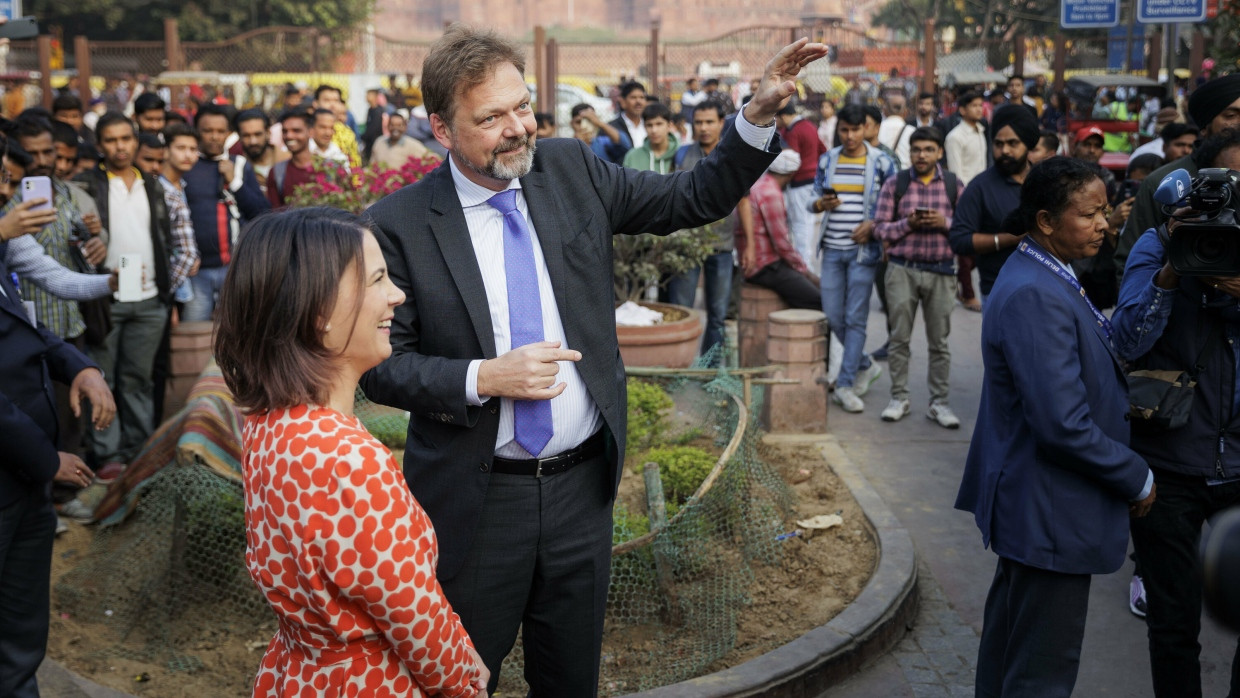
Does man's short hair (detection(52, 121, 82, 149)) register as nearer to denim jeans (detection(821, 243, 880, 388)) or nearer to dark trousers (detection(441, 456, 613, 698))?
denim jeans (detection(821, 243, 880, 388))

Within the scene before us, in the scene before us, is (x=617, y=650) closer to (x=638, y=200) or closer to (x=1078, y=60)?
(x=638, y=200)

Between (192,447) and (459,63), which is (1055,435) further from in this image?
(192,447)

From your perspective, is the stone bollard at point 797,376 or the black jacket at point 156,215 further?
the stone bollard at point 797,376

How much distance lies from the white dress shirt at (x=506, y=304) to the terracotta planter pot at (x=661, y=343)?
429 centimetres

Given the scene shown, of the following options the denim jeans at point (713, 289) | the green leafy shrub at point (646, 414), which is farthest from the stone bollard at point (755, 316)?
the green leafy shrub at point (646, 414)

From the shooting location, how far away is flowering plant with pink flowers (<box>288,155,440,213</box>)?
Answer: 23.7 feet

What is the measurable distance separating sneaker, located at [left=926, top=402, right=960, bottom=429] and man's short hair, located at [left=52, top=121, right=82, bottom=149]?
5542 millimetres

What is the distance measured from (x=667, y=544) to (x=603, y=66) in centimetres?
1864

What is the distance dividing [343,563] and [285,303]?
1.50 feet

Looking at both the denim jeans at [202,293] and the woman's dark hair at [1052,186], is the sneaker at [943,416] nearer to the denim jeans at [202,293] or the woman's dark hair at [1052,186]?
the woman's dark hair at [1052,186]

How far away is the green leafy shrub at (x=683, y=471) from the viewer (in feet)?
17.4

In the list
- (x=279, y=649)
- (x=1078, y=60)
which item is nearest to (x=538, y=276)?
(x=279, y=649)

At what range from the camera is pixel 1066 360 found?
3.10 m

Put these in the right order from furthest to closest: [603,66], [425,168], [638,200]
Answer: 1. [603,66]
2. [425,168]
3. [638,200]
